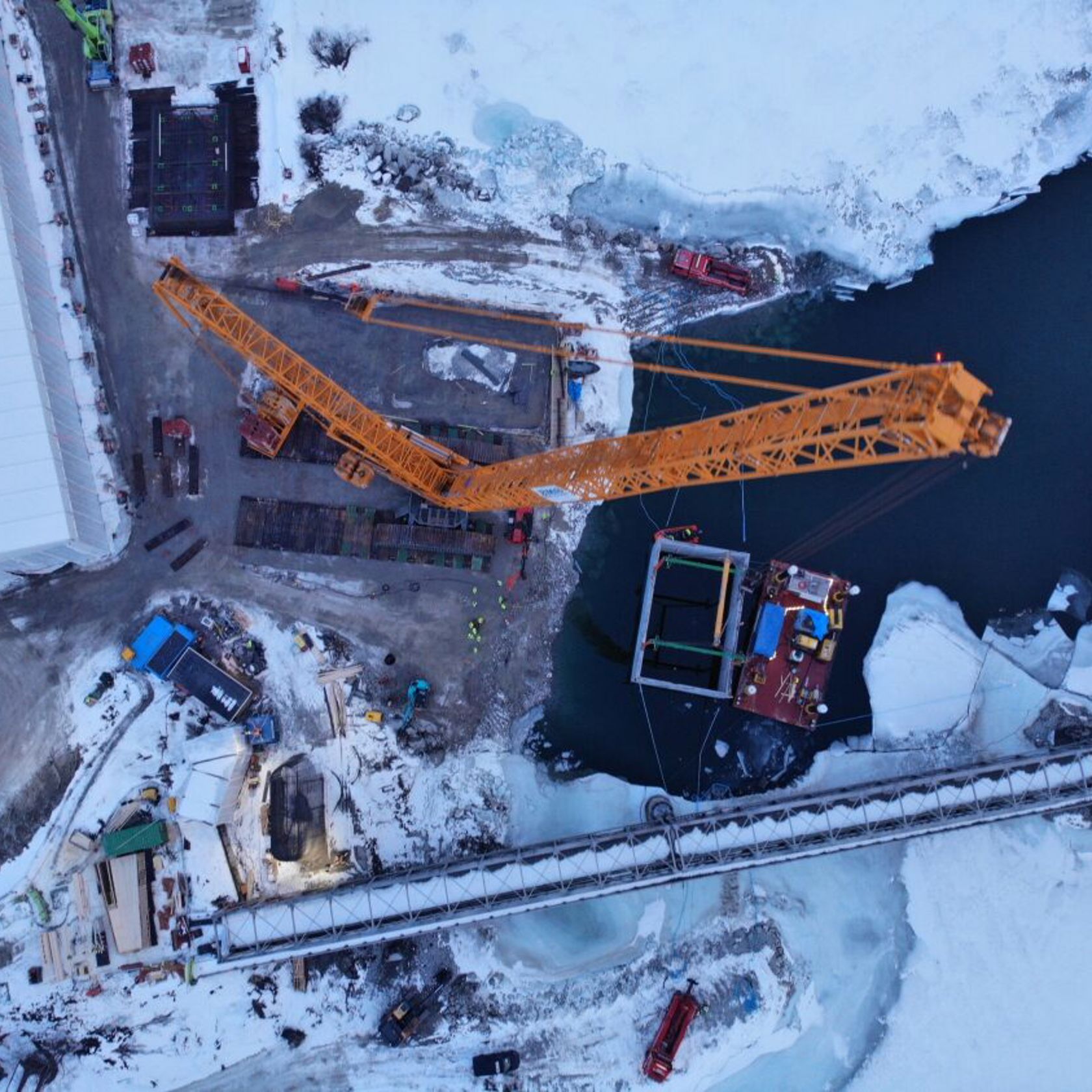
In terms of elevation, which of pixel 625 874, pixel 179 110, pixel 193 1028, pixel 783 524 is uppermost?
Result: pixel 179 110

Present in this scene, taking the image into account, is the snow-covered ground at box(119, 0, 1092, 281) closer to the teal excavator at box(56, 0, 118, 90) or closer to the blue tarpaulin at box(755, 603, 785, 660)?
the teal excavator at box(56, 0, 118, 90)

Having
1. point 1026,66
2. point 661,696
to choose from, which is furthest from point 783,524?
point 1026,66

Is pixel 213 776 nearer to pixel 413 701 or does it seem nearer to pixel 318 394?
pixel 413 701

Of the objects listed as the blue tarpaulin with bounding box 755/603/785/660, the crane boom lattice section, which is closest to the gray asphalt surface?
the crane boom lattice section

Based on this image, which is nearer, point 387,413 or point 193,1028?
point 193,1028

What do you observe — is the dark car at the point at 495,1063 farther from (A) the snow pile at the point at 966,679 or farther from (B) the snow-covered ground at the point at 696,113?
(B) the snow-covered ground at the point at 696,113

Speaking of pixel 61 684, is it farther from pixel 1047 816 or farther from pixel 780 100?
pixel 1047 816

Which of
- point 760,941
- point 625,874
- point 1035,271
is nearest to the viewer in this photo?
point 625,874

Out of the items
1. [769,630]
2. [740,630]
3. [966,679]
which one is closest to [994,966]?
[966,679]
